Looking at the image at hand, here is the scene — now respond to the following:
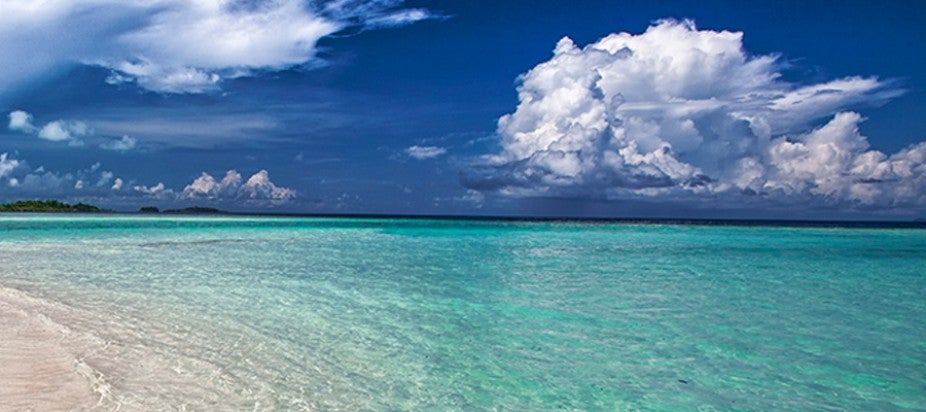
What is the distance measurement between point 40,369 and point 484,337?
5.08m

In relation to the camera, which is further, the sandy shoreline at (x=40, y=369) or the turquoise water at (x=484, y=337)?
the turquoise water at (x=484, y=337)

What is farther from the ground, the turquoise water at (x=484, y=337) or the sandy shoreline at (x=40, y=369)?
the sandy shoreline at (x=40, y=369)

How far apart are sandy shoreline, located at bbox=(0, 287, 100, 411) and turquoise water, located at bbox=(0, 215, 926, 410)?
0.20m

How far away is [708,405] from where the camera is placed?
540 cm

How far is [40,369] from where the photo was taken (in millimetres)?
5836

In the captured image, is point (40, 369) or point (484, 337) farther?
point (484, 337)

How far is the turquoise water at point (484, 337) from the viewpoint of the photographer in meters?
5.61

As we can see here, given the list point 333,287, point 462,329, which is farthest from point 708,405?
point 333,287

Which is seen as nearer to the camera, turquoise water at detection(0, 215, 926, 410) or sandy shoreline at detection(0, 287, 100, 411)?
sandy shoreline at detection(0, 287, 100, 411)

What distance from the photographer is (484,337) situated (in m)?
8.07

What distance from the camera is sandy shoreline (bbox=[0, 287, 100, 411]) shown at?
4918 millimetres

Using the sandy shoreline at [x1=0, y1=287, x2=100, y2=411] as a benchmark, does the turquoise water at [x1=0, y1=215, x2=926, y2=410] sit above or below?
below

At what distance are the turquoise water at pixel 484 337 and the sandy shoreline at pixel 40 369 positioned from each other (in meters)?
0.20

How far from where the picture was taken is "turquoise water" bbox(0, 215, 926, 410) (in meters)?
5.61
